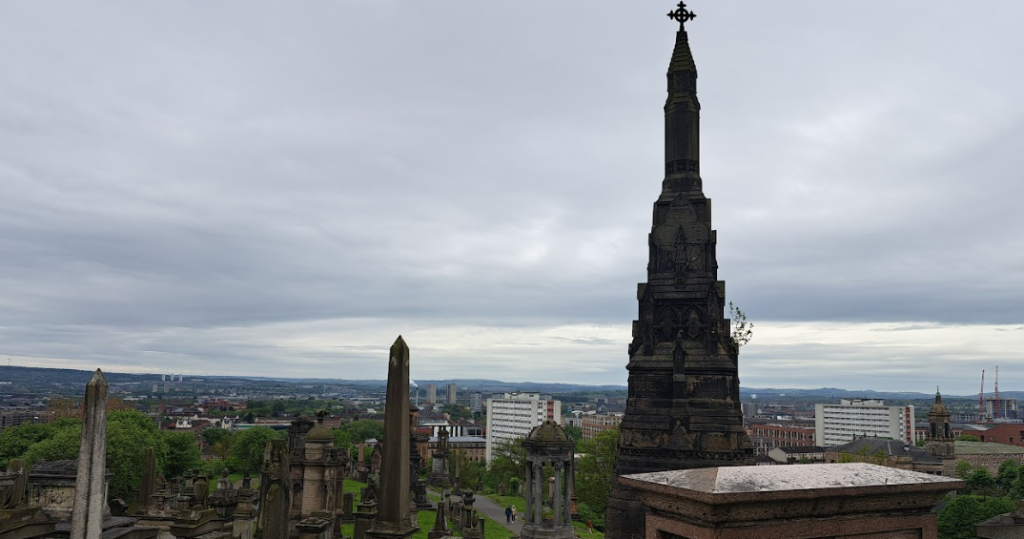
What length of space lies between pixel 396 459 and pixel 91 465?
391cm

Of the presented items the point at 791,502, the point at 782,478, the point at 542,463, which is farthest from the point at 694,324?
the point at 791,502

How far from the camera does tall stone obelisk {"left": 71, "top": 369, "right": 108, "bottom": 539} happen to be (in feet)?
28.5

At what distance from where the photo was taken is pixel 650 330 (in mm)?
26656

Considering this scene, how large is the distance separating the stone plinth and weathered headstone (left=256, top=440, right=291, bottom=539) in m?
10.7

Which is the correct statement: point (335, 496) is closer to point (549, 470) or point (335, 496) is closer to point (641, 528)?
point (641, 528)

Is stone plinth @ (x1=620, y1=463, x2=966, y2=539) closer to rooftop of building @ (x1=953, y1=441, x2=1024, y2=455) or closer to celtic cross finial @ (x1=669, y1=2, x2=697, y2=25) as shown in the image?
celtic cross finial @ (x1=669, y1=2, x2=697, y2=25)

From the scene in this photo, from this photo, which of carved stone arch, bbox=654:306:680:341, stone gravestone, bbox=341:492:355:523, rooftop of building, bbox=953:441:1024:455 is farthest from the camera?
rooftop of building, bbox=953:441:1024:455

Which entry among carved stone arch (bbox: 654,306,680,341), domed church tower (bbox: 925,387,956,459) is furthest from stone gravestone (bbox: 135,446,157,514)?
domed church tower (bbox: 925,387,956,459)

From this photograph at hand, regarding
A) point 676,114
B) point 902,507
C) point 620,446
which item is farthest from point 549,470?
point 902,507

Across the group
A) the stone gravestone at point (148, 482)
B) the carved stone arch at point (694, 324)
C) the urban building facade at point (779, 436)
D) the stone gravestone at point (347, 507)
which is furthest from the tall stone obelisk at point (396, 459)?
the urban building facade at point (779, 436)

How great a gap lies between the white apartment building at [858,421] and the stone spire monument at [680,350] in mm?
170691

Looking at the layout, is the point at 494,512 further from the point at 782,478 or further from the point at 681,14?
the point at 782,478

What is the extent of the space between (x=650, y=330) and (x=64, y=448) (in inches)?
1885

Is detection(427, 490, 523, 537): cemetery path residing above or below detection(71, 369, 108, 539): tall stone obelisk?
below
